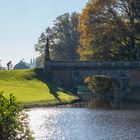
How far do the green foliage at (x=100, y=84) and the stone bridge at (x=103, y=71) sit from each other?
1.46 metres

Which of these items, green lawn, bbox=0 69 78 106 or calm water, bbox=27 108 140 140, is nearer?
calm water, bbox=27 108 140 140

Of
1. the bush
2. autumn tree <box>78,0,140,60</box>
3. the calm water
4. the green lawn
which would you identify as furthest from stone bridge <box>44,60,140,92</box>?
the bush

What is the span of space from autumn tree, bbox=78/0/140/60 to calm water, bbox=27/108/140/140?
24.7 meters

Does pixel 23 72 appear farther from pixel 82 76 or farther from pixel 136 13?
pixel 136 13

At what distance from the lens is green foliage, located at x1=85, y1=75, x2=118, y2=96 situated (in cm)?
7875

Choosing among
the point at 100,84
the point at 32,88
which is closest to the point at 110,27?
the point at 100,84

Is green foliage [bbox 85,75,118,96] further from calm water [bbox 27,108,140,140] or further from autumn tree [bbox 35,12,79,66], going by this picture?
autumn tree [bbox 35,12,79,66]

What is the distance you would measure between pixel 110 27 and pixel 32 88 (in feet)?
57.2

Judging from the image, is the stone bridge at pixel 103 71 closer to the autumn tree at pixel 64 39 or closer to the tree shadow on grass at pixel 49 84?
the tree shadow on grass at pixel 49 84

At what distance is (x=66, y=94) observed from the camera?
240 feet

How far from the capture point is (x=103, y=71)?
7669cm

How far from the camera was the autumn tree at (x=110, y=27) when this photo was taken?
80.9 meters

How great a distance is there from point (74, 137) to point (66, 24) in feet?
294

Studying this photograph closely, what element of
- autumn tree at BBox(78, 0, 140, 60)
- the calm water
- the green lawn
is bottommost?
the calm water
